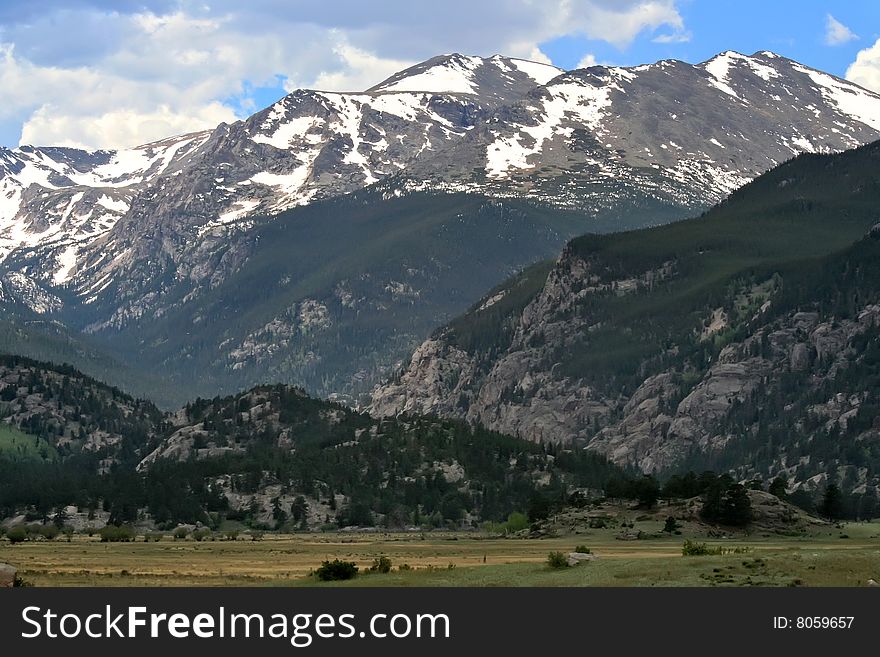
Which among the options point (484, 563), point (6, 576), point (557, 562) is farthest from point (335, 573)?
point (6, 576)

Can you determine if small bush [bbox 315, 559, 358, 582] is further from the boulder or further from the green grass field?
the boulder

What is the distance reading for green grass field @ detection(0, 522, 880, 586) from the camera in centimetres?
9225

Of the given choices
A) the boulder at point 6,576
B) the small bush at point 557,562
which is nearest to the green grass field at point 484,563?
the small bush at point 557,562

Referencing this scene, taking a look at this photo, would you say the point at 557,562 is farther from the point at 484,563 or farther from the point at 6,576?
the point at 6,576

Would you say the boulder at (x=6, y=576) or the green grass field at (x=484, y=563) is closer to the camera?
the boulder at (x=6, y=576)

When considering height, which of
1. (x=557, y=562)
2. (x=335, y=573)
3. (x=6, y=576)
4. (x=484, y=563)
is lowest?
(x=484, y=563)

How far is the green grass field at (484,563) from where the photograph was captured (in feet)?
303

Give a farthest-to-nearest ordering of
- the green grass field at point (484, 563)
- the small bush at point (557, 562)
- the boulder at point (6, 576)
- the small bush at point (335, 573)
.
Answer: the small bush at point (335, 573) → the small bush at point (557, 562) → the green grass field at point (484, 563) → the boulder at point (6, 576)

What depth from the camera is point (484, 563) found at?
4729 inches

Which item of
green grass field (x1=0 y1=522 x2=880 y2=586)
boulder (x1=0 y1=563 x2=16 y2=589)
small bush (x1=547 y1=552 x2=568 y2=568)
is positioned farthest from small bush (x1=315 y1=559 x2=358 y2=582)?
boulder (x1=0 y1=563 x2=16 y2=589)

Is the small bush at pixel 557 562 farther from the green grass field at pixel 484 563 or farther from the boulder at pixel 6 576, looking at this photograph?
the boulder at pixel 6 576
